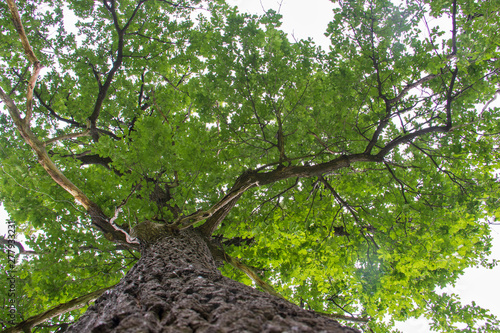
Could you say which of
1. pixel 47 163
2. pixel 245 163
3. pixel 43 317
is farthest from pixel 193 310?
pixel 245 163

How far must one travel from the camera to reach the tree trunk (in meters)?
1.09

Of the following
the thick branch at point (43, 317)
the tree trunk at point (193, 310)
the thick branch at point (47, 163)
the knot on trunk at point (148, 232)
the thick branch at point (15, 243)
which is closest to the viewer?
the tree trunk at point (193, 310)

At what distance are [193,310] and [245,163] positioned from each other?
16.3 ft

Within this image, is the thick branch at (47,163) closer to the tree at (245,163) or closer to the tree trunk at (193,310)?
the tree at (245,163)

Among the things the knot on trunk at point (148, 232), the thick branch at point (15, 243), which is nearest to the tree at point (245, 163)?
the knot on trunk at point (148, 232)

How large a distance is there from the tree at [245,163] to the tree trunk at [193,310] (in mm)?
21

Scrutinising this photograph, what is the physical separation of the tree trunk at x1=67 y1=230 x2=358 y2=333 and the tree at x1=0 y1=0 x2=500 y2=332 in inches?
0.8

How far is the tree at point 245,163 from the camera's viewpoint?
11.1 ft

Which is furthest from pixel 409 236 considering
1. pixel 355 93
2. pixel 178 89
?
pixel 178 89

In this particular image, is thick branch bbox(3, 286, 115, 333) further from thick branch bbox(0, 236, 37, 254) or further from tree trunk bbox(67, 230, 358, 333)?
thick branch bbox(0, 236, 37, 254)

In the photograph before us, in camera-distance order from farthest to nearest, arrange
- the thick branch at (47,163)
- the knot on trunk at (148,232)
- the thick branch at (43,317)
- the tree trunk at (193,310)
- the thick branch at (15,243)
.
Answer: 1. the thick branch at (15,243)
2. the knot on trunk at (148,232)
3. the thick branch at (43,317)
4. the thick branch at (47,163)
5. the tree trunk at (193,310)

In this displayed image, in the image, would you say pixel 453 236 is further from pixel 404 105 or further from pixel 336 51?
pixel 336 51

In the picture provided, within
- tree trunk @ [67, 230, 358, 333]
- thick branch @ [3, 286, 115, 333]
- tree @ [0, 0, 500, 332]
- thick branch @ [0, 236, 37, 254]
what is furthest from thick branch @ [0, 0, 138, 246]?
thick branch @ [0, 236, 37, 254]

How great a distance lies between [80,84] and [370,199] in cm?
795
